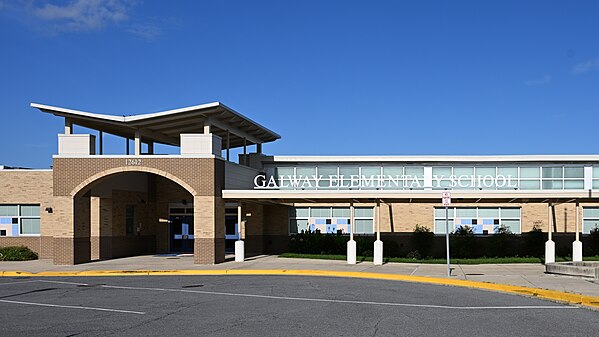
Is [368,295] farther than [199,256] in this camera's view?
No

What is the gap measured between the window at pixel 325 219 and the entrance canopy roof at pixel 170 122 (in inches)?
204

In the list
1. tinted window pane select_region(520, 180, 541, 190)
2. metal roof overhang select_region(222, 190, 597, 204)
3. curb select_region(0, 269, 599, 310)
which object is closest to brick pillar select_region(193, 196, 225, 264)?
metal roof overhang select_region(222, 190, 597, 204)

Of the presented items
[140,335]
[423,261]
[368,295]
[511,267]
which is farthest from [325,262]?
[140,335]

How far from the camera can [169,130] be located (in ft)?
117

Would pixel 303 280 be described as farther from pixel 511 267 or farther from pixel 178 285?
pixel 511 267

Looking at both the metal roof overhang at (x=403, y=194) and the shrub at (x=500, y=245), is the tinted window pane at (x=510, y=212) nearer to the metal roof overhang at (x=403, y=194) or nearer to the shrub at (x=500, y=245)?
the shrub at (x=500, y=245)

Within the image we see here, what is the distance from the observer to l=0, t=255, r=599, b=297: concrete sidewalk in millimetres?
22953

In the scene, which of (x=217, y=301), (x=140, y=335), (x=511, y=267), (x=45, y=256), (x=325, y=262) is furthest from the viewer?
(x=45, y=256)

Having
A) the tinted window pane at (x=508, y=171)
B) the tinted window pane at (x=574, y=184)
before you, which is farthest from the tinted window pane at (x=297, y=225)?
the tinted window pane at (x=574, y=184)

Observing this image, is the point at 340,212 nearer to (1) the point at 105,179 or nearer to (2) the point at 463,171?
(2) the point at 463,171

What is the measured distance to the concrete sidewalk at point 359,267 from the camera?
75.3 ft

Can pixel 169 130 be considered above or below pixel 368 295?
above

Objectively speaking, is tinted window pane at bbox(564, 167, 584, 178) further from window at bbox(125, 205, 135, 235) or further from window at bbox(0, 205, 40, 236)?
window at bbox(0, 205, 40, 236)

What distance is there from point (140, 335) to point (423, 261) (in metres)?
21.5
